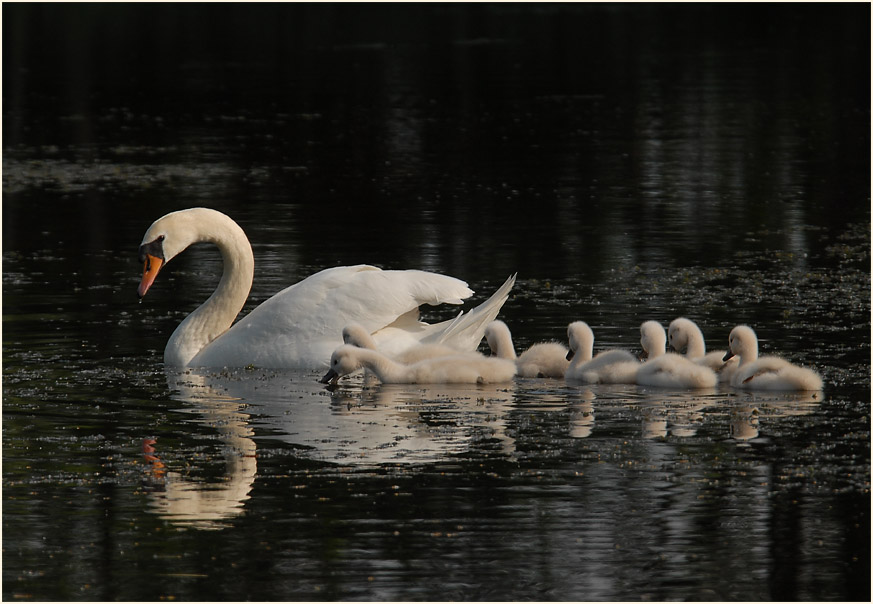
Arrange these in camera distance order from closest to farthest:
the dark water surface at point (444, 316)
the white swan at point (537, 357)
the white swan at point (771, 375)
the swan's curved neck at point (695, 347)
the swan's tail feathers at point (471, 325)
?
the dark water surface at point (444, 316) → the white swan at point (771, 375) → the swan's curved neck at point (695, 347) → the white swan at point (537, 357) → the swan's tail feathers at point (471, 325)

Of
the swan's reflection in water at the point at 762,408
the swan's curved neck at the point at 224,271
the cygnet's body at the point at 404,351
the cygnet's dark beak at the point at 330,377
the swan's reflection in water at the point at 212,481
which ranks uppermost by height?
the swan's curved neck at the point at 224,271

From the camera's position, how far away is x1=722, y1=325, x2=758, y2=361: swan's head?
1083 cm

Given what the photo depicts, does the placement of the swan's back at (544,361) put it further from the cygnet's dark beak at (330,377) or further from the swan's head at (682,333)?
the cygnet's dark beak at (330,377)

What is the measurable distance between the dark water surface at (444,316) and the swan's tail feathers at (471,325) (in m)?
0.70

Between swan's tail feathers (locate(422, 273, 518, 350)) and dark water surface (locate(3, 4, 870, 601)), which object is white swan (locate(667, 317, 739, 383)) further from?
swan's tail feathers (locate(422, 273, 518, 350))

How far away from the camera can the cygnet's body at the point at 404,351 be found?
37.3ft

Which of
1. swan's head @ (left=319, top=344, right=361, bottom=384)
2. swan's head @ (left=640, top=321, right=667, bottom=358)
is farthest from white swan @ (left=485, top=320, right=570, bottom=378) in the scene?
swan's head @ (left=319, top=344, right=361, bottom=384)

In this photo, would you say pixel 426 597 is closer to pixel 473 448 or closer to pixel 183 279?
pixel 473 448

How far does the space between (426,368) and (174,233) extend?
2.63 m

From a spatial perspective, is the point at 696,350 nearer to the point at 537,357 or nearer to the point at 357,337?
the point at 537,357

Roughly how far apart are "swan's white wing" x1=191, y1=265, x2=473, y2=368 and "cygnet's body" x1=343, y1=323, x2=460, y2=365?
19cm

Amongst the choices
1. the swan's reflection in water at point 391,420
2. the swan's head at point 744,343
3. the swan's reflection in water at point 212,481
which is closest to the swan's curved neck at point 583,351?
the swan's reflection in water at point 391,420

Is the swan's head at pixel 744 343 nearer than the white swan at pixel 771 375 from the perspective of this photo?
No

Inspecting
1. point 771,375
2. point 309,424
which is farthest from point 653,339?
point 309,424
